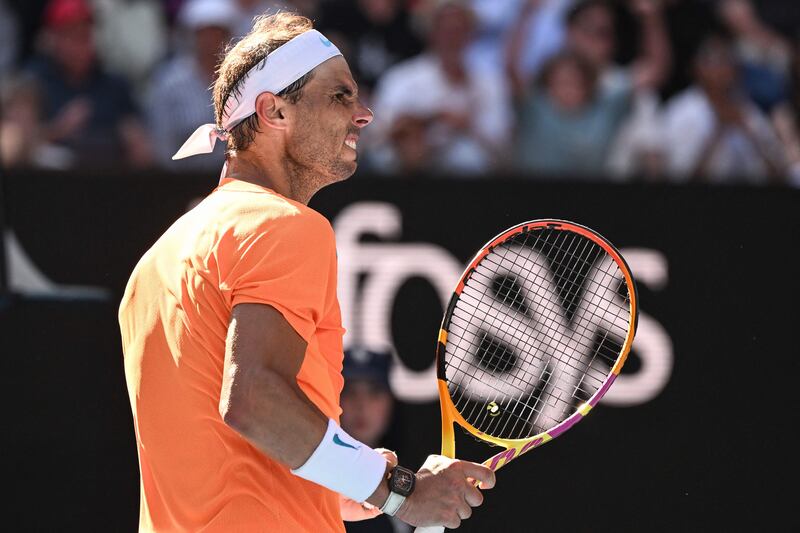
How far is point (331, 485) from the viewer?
2.35 meters

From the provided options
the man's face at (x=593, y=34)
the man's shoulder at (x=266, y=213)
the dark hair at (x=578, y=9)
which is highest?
the man's shoulder at (x=266, y=213)

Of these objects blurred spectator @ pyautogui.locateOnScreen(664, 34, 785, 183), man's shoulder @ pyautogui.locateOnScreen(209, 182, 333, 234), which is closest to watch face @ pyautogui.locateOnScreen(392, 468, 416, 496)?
man's shoulder @ pyautogui.locateOnScreen(209, 182, 333, 234)

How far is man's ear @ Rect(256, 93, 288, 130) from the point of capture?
2.65 metres

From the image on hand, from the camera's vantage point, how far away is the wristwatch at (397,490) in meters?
2.45

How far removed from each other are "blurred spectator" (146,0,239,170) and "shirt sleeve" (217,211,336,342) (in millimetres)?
3661

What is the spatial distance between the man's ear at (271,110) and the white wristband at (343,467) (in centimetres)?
67

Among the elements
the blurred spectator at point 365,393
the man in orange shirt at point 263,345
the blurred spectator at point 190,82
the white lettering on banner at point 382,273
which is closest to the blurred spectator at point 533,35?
the blurred spectator at point 190,82

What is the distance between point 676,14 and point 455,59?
1.41 m

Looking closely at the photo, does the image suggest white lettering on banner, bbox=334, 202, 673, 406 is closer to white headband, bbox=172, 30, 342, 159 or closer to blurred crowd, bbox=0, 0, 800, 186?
blurred crowd, bbox=0, 0, 800, 186

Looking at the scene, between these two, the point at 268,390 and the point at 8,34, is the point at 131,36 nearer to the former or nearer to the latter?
the point at 8,34

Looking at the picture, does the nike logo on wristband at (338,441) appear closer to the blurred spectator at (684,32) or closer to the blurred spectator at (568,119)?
the blurred spectator at (568,119)

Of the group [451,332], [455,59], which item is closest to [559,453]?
[451,332]

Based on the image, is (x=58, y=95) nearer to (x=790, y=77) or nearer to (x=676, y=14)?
(x=676, y=14)

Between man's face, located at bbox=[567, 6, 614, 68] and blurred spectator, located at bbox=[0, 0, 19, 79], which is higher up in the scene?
man's face, located at bbox=[567, 6, 614, 68]
